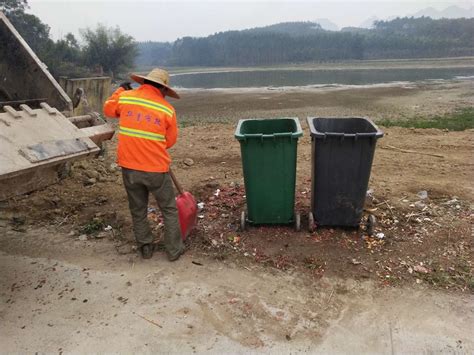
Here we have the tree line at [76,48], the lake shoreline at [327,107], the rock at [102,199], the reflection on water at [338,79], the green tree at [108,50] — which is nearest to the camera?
the rock at [102,199]

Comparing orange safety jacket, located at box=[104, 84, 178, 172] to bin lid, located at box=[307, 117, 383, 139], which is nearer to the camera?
orange safety jacket, located at box=[104, 84, 178, 172]

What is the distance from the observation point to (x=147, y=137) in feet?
11.3

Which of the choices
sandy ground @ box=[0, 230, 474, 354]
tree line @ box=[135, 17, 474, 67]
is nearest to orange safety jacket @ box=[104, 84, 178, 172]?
sandy ground @ box=[0, 230, 474, 354]

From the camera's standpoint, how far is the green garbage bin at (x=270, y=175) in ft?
12.6

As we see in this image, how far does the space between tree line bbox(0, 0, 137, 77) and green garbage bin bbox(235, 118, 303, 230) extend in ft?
129

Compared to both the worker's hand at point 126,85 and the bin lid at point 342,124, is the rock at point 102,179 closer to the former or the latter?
the worker's hand at point 126,85

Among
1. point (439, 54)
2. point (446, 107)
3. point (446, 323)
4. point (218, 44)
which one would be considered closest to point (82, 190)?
point (446, 323)

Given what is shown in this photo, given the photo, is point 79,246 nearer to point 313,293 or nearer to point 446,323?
point 313,293

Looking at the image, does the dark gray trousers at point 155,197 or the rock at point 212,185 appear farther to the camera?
the rock at point 212,185

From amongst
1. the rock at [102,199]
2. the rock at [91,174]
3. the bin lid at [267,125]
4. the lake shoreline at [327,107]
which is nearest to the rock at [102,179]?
the rock at [91,174]

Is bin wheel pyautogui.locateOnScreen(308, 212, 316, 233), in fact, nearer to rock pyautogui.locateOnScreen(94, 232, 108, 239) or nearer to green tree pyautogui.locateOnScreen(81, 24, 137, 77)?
rock pyautogui.locateOnScreen(94, 232, 108, 239)

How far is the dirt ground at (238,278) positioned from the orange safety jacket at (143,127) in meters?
1.05

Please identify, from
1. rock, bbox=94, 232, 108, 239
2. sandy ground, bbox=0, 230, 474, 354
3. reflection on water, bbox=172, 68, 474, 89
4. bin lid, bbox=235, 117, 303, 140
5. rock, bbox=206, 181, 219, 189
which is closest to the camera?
sandy ground, bbox=0, 230, 474, 354

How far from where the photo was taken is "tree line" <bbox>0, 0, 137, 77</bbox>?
41.0 m
